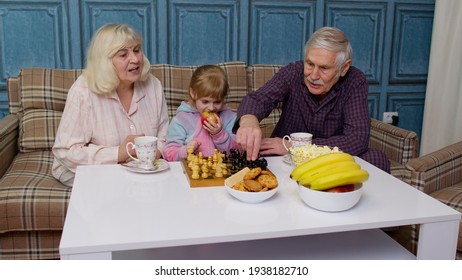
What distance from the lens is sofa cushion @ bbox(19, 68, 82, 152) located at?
7.89ft

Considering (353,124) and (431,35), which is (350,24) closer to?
(431,35)

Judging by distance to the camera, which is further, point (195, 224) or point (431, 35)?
point (431, 35)

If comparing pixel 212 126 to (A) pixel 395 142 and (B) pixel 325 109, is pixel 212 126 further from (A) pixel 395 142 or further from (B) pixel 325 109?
(A) pixel 395 142

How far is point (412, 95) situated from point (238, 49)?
136cm

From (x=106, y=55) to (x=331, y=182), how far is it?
1145 millimetres

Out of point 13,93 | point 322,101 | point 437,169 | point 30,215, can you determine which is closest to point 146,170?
point 30,215

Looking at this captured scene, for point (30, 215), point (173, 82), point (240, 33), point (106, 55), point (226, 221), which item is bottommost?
point (30, 215)

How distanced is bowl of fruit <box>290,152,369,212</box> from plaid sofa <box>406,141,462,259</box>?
75 centimetres

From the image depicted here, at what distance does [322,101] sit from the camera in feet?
6.87

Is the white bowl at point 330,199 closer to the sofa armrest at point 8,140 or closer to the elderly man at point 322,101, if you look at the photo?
the elderly man at point 322,101

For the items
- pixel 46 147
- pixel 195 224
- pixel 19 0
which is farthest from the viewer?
pixel 19 0

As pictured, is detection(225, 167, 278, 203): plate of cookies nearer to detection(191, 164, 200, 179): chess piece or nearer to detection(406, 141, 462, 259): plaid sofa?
detection(191, 164, 200, 179): chess piece

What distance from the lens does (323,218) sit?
1244mm
